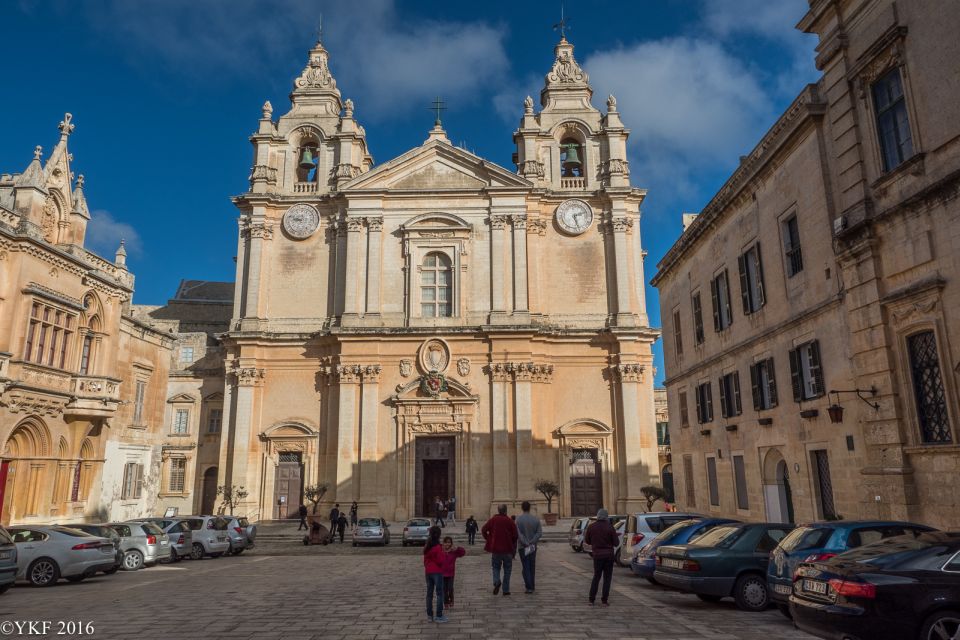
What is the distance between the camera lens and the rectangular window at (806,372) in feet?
51.0

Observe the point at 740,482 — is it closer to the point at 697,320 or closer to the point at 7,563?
the point at 697,320

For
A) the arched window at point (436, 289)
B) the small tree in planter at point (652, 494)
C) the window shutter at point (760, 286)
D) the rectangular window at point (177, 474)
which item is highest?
the arched window at point (436, 289)

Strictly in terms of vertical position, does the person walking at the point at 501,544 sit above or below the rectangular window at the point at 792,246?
below

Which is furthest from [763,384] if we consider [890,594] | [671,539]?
[890,594]

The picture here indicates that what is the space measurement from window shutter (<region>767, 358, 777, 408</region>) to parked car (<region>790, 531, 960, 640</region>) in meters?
10.7

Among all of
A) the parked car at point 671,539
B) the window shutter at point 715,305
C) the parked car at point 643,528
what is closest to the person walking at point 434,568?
the parked car at point 671,539

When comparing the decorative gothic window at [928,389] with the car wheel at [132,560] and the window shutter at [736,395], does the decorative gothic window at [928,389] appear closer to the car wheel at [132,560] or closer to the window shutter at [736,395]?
the window shutter at [736,395]

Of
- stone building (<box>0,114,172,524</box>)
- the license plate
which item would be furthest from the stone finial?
the license plate

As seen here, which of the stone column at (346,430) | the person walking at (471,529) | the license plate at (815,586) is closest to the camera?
the license plate at (815,586)

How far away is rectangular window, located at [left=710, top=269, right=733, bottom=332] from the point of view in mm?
20984

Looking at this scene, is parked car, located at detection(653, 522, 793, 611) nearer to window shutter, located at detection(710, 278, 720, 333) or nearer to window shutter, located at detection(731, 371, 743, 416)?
window shutter, located at detection(731, 371, 743, 416)

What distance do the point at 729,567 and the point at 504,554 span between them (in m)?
3.93

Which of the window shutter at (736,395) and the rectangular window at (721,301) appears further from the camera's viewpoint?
the rectangular window at (721,301)

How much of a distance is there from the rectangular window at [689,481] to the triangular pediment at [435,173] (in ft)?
56.0
